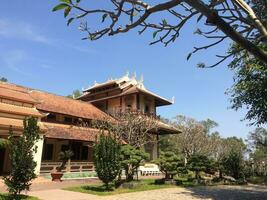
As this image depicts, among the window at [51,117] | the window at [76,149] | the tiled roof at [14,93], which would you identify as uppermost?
the tiled roof at [14,93]

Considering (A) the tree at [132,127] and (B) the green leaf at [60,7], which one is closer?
(B) the green leaf at [60,7]

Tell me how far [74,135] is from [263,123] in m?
14.3

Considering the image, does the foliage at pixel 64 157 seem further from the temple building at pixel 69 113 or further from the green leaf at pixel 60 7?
the green leaf at pixel 60 7

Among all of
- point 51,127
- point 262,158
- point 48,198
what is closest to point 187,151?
point 262,158

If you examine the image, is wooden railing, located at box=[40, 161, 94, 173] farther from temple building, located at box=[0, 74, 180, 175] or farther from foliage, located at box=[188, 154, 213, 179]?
foliage, located at box=[188, 154, 213, 179]

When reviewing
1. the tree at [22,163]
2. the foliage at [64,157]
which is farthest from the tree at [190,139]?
the tree at [22,163]

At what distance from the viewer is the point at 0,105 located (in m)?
20.7

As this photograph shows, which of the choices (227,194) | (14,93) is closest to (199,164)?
(227,194)

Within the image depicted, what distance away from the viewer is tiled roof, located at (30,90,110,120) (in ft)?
88.8

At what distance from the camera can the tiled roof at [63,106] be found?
2708cm

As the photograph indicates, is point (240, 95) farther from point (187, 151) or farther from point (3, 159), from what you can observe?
point (187, 151)

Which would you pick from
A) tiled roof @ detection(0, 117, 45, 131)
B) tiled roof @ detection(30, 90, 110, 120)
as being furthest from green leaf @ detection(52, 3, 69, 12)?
tiled roof @ detection(30, 90, 110, 120)

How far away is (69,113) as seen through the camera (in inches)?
1090

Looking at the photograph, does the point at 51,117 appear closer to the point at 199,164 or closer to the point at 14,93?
the point at 14,93
